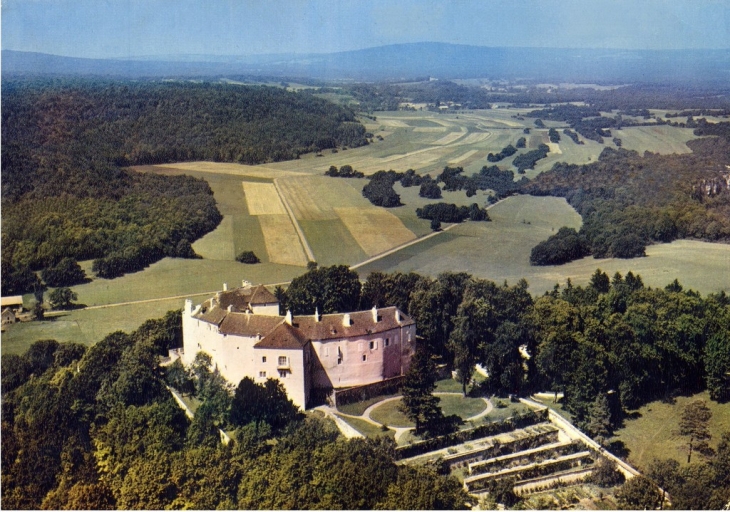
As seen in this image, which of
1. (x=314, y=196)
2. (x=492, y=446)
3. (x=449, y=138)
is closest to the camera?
(x=492, y=446)

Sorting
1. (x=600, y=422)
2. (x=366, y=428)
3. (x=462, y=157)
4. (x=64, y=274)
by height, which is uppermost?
(x=462, y=157)

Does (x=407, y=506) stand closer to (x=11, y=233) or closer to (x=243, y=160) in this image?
(x=11, y=233)

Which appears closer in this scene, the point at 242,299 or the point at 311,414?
the point at 311,414

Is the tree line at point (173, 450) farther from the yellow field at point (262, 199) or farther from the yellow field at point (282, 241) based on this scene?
the yellow field at point (262, 199)

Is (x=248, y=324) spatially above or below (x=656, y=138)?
below

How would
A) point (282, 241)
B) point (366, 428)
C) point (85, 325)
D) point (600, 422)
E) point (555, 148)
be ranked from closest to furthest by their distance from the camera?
point (600, 422)
point (366, 428)
point (85, 325)
point (282, 241)
point (555, 148)

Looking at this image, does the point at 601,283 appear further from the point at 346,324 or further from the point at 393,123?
the point at 393,123

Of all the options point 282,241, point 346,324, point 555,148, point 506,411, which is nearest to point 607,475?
point 506,411
